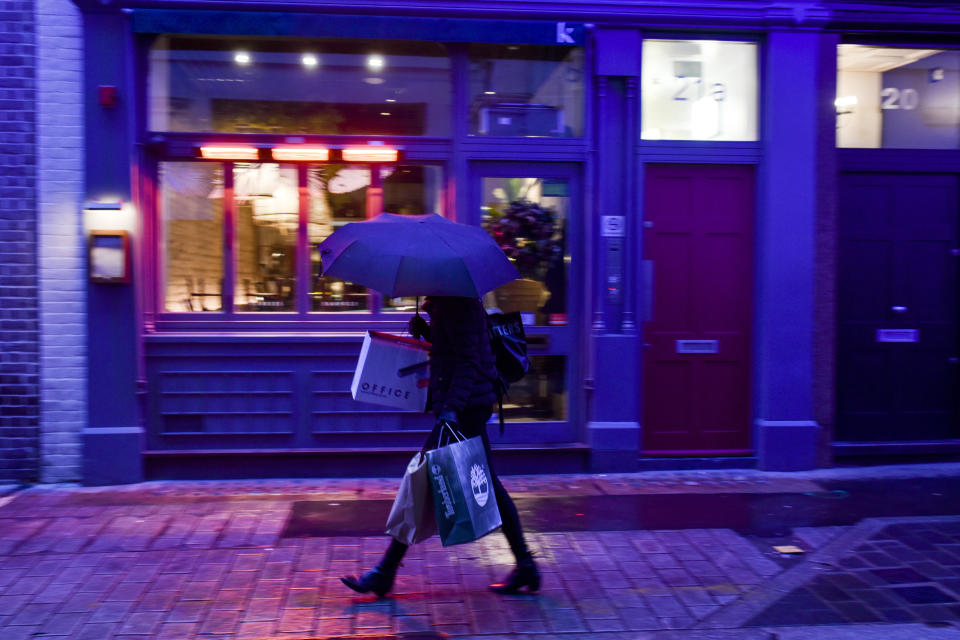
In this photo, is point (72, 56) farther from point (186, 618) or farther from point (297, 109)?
point (186, 618)

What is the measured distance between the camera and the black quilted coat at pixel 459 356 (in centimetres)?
448

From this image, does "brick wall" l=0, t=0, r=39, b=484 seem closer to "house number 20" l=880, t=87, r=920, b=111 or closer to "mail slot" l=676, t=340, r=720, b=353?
"mail slot" l=676, t=340, r=720, b=353

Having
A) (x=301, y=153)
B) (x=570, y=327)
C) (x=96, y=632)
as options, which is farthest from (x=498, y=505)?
(x=301, y=153)

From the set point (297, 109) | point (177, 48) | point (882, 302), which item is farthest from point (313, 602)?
point (882, 302)

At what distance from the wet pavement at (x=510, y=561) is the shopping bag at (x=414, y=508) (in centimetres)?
49

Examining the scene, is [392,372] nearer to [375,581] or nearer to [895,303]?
[375,581]

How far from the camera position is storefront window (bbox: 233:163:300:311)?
23.8 feet

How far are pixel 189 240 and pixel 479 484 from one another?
4083 millimetres

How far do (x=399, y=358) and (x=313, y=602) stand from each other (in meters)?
1.45

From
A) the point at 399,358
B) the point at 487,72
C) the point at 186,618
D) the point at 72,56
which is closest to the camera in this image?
the point at 186,618

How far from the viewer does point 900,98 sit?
25.5 ft

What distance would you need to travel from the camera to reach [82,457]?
6.92m

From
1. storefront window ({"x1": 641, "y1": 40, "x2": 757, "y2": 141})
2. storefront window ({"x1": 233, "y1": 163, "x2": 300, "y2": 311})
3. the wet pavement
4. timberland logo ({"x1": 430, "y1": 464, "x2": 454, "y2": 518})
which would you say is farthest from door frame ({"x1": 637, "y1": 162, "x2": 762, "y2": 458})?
timberland logo ({"x1": 430, "y1": 464, "x2": 454, "y2": 518})

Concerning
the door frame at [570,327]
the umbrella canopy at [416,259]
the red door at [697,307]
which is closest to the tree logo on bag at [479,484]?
the umbrella canopy at [416,259]
